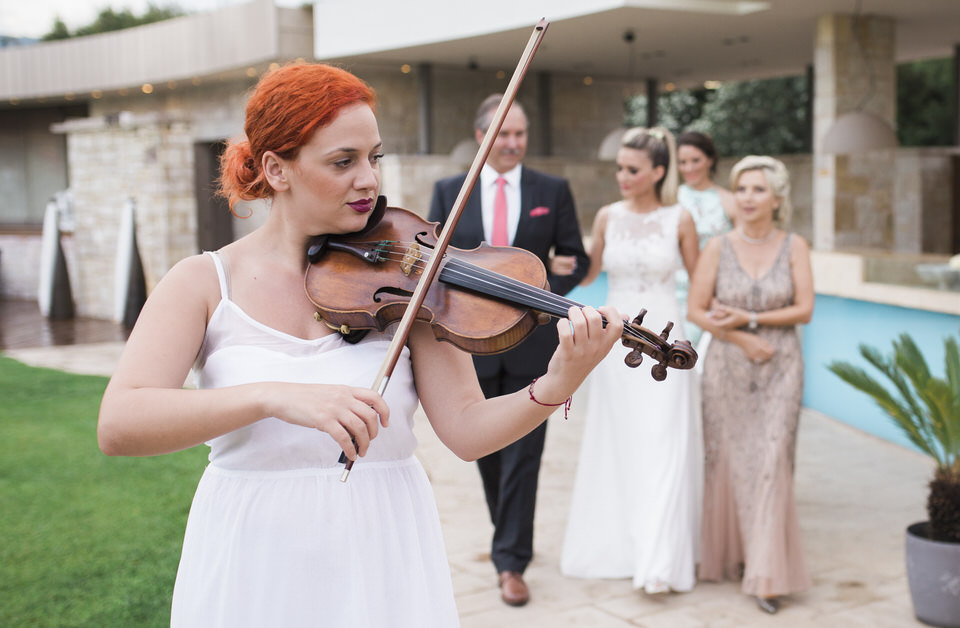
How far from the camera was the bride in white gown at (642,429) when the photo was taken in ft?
14.7

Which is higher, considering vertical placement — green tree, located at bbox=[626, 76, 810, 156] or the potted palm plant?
green tree, located at bbox=[626, 76, 810, 156]

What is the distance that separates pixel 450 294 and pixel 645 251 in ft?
10.1

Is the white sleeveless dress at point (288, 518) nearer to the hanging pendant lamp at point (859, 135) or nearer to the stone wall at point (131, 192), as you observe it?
the hanging pendant lamp at point (859, 135)

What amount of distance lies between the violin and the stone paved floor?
254 centimetres

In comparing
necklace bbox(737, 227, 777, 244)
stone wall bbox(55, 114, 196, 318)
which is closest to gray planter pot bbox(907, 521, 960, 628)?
necklace bbox(737, 227, 777, 244)

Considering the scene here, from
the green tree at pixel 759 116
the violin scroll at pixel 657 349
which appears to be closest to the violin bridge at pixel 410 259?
the violin scroll at pixel 657 349

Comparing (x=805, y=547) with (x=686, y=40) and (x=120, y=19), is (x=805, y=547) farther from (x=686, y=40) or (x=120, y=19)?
(x=120, y=19)

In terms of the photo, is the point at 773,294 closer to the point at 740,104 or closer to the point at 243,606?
the point at 243,606

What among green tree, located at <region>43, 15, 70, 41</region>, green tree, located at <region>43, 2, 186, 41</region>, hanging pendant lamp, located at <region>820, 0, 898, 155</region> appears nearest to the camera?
hanging pendant lamp, located at <region>820, 0, 898, 155</region>

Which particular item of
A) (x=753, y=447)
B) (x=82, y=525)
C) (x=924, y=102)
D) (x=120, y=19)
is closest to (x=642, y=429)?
(x=753, y=447)

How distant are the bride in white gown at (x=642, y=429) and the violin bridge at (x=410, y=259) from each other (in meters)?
2.76

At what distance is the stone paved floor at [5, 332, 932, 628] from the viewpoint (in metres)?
4.12

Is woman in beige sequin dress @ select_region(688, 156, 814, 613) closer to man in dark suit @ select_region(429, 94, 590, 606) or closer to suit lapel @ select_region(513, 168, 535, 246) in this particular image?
man in dark suit @ select_region(429, 94, 590, 606)

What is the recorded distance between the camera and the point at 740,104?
29.0 metres
